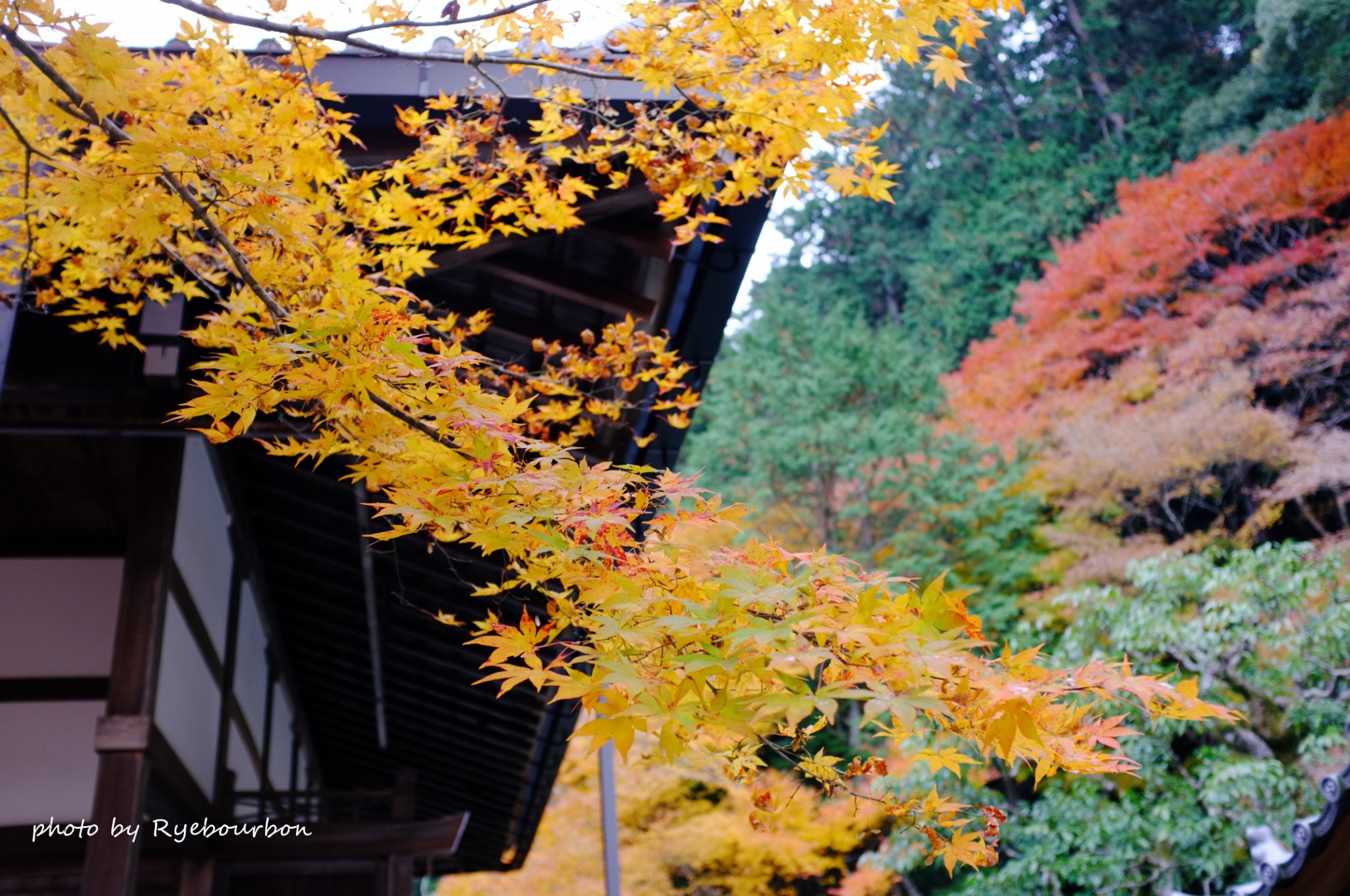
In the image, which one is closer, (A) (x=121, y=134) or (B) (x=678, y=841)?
(A) (x=121, y=134)

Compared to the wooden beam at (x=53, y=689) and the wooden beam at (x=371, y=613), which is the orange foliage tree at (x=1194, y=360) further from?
the wooden beam at (x=53, y=689)

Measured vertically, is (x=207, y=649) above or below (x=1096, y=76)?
below

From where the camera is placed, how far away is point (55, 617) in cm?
511

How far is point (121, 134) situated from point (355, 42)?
66 cm

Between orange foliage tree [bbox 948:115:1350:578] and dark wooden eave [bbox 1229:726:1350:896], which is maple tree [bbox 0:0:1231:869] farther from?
orange foliage tree [bbox 948:115:1350:578]

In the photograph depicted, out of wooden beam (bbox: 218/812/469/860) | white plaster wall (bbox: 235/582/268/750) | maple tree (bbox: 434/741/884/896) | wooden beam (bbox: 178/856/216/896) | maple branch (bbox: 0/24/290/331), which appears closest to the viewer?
maple branch (bbox: 0/24/290/331)

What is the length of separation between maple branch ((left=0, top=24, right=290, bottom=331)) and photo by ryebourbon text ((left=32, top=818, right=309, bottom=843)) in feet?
8.47

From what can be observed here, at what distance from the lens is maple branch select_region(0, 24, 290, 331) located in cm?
195

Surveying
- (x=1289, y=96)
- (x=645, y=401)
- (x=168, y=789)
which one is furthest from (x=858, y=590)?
(x=1289, y=96)

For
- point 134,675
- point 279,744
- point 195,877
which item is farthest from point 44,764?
point 279,744

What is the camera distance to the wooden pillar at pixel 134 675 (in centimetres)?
390

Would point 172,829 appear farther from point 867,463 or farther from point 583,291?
point 867,463

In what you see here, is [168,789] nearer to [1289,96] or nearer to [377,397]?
[377,397]

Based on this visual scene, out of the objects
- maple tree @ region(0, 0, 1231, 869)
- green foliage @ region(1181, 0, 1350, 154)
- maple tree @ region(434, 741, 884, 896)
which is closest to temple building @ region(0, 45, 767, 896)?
maple tree @ region(0, 0, 1231, 869)
